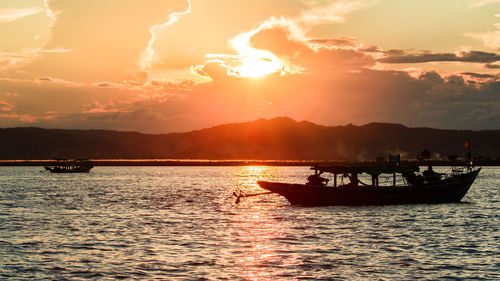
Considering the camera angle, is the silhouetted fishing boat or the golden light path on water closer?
the golden light path on water

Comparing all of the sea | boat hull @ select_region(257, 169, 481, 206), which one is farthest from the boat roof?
the sea

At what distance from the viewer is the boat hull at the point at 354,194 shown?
1986 inches

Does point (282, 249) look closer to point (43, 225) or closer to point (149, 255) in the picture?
point (149, 255)

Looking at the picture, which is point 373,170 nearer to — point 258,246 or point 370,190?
point 370,190

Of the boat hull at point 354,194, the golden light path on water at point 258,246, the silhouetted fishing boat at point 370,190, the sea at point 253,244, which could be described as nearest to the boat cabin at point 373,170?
the silhouetted fishing boat at point 370,190

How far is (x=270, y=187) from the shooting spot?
170ft

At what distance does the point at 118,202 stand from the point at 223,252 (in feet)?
121

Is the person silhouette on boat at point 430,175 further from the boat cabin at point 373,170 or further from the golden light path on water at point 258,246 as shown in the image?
the golden light path on water at point 258,246

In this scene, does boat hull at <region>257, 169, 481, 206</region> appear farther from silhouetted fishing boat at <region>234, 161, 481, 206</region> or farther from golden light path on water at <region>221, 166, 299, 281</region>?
golden light path on water at <region>221, 166, 299, 281</region>

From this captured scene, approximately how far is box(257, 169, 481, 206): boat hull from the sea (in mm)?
1117

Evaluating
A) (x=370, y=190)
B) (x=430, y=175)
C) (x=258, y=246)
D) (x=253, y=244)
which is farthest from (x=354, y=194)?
(x=258, y=246)

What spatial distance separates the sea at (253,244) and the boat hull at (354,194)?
1.12 metres

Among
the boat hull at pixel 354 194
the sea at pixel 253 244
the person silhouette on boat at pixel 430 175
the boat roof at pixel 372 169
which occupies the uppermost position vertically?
the boat roof at pixel 372 169

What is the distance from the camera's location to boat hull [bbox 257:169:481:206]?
5044 centimetres
